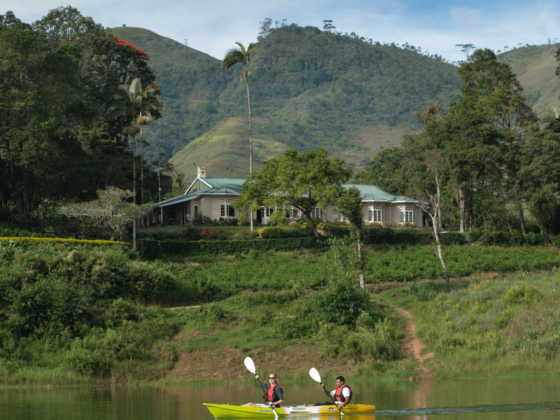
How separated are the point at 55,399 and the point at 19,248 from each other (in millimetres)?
13259

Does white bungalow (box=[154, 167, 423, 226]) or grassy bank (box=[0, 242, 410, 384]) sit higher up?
white bungalow (box=[154, 167, 423, 226])

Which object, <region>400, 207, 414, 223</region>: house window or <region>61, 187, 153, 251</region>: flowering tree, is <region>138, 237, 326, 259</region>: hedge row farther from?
<region>400, 207, 414, 223</region>: house window

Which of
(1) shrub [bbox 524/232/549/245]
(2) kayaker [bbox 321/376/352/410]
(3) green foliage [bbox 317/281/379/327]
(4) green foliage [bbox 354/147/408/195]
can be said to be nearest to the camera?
(2) kayaker [bbox 321/376/352/410]

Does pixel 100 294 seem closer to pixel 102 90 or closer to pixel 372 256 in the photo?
pixel 372 256

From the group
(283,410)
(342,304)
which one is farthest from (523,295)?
(283,410)

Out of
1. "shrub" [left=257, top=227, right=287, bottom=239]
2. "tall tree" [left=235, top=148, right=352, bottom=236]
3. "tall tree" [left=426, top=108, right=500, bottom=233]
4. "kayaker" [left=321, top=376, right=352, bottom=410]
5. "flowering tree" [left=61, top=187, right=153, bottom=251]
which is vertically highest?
"tall tree" [left=426, top=108, right=500, bottom=233]

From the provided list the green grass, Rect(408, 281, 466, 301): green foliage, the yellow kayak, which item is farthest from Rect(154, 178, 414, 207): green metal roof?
the yellow kayak

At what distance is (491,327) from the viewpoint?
2334 cm

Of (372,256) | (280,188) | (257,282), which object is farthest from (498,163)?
(257,282)

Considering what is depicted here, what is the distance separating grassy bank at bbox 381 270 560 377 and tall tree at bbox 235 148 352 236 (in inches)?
567

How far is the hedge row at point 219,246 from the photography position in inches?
1491

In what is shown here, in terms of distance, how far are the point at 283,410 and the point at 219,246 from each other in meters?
26.8

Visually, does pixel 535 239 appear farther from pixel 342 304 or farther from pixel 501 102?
pixel 342 304

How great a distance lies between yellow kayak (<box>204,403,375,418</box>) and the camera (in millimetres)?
14117
